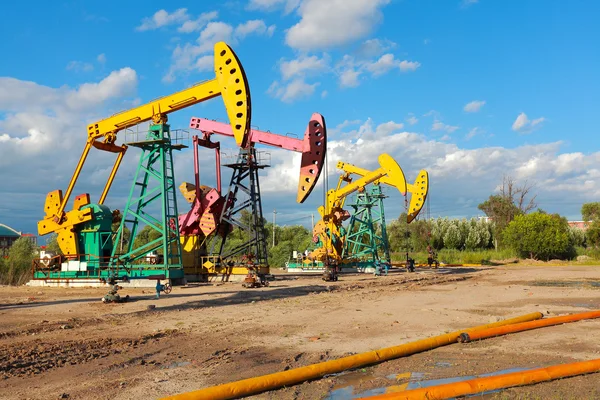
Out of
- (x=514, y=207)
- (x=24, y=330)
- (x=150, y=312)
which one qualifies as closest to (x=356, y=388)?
(x=24, y=330)

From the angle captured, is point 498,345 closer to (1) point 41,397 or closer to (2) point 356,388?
(2) point 356,388

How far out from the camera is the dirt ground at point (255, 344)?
5734 millimetres

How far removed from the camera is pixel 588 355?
23.1ft

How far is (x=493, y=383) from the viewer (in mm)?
5277

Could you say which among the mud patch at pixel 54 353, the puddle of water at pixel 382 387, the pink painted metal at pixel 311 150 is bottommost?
the puddle of water at pixel 382 387

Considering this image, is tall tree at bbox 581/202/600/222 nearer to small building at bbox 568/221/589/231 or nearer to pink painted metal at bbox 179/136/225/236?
small building at bbox 568/221/589/231

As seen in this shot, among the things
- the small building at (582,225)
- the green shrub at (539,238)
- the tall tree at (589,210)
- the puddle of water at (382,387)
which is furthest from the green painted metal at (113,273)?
the tall tree at (589,210)

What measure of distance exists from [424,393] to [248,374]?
2.20 m

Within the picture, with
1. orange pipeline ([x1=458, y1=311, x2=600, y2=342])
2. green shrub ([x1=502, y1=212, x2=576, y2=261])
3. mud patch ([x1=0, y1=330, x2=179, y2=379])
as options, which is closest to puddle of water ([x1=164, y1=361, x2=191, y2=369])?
Result: mud patch ([x1=0, y1=330, x2=179, y2=379])

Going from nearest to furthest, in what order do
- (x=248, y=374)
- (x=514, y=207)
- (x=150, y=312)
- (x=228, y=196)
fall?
(x=248, y=374) → (x=150, y=312) → (x=228, y=196) → (x=514, y=207)

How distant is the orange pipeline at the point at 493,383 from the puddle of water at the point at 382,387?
0.11 meters

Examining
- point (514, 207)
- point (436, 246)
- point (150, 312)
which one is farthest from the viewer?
point (514, 207)

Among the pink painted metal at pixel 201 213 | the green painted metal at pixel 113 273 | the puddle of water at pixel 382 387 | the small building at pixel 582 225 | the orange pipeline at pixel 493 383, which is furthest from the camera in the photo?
the small building at pixel 582 225

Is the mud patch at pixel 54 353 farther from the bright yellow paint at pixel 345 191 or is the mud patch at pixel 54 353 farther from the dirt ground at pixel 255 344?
the bright yellow paint at pixel 345 191
